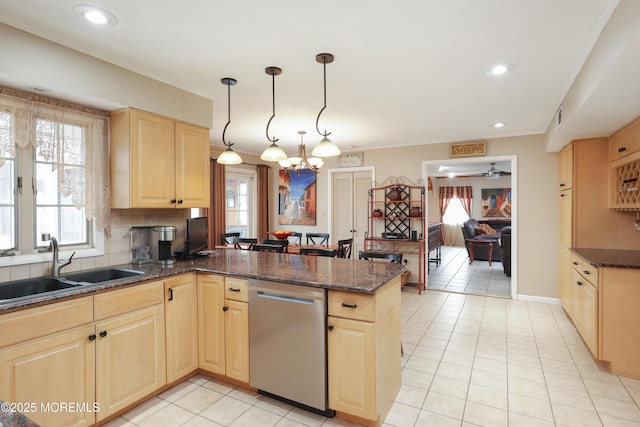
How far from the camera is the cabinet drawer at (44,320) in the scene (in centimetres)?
163

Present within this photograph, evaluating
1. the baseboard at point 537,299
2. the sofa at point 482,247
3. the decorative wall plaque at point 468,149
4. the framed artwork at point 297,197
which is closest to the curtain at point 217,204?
the framed artwork at point 297,197

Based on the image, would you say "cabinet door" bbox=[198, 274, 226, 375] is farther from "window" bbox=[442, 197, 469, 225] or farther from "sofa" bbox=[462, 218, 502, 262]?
"window" bbox=[442, 197, 469, 225]

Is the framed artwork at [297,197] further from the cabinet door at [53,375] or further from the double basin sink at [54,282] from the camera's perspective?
the cabinet door at [53,375]

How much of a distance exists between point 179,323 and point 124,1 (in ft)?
6.90

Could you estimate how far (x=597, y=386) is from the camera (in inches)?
100

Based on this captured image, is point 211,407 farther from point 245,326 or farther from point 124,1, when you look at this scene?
point 124,1

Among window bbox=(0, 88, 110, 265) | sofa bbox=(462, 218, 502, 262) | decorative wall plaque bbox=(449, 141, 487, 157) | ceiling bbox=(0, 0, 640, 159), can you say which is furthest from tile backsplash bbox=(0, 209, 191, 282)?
sofa bbox=(462, 218, 502, 262)

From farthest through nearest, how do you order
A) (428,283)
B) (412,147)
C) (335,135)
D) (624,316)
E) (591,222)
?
(428,283) < (412,147) < (335,135) < (591,222) < (624,316)

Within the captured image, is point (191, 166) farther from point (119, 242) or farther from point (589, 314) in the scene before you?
point (589, 314)

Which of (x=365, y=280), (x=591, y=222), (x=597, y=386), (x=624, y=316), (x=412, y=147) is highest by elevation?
(x=412, y=147)

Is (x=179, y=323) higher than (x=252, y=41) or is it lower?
lower

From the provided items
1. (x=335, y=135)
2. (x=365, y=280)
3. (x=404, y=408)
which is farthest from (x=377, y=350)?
(x=335, y=135)

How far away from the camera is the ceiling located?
1.85 meters

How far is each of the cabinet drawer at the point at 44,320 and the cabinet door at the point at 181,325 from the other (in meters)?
0.55
